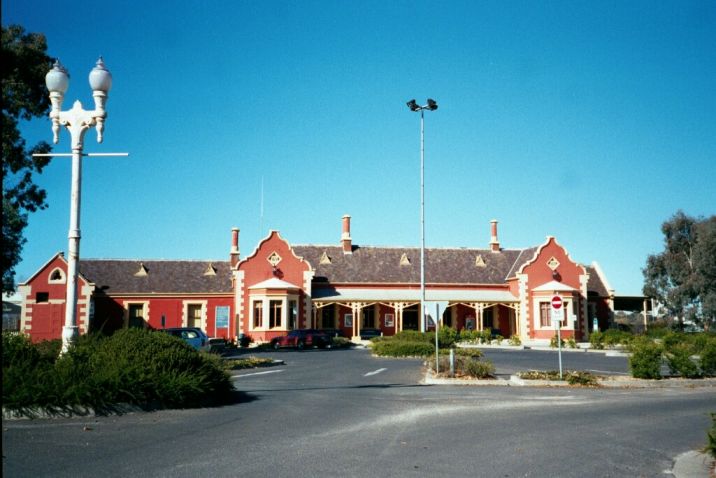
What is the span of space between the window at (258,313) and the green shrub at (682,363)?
92.1 ft

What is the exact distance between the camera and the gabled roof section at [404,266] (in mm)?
46156

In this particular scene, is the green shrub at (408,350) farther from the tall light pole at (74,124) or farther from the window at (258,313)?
the tall light pole at (74,124)

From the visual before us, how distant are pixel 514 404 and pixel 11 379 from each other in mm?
9233

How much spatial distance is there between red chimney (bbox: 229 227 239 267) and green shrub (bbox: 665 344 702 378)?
34.3 meters

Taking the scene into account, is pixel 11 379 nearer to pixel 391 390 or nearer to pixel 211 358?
pixel 211 358

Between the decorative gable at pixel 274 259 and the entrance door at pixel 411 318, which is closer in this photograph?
the decorative gable at pixel 274 259

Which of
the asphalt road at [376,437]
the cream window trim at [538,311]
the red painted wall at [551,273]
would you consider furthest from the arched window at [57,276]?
the cream window trim at [538,311]

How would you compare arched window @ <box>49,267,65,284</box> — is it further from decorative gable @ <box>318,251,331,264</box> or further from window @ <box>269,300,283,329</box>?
decorative gable @ <box>318,251,331,264</box>

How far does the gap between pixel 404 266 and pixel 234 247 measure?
13031 mm

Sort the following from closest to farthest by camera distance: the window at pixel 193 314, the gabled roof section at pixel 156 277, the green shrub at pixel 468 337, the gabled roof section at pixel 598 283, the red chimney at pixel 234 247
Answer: the green shrub at pixel 468 337 < the gabled roof section at pixel 156 277 < the window at pixel 193 314 < the red chimney at pixel 234 247 < the gabled roof section at pixel 598 283

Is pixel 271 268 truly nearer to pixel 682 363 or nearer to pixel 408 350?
pixel 408 350

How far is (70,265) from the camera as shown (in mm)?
11922

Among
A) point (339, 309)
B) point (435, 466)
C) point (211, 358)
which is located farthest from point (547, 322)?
point (435, 466)

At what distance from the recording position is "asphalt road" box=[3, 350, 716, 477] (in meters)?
7.07
